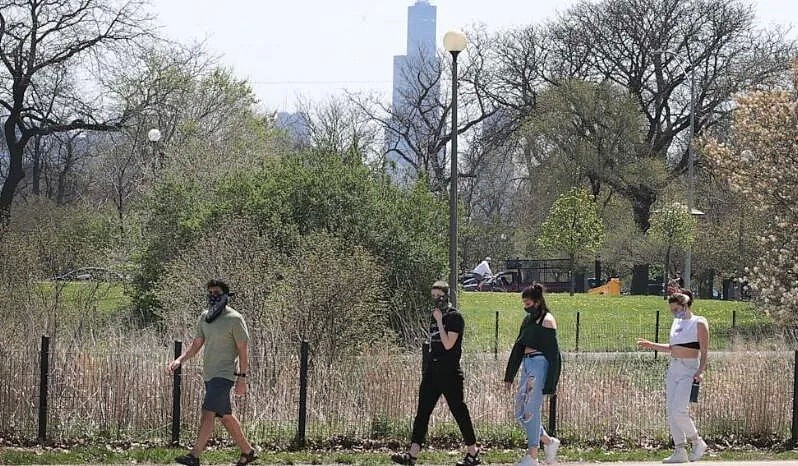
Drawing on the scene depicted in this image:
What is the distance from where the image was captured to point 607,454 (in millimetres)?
11305

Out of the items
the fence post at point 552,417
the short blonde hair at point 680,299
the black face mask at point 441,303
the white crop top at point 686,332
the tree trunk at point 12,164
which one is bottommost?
the fence post at point 552,417

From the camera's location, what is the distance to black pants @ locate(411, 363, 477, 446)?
10.0 metres

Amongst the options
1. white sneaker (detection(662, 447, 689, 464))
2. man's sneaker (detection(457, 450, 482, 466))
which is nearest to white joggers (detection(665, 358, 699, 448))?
white sneaker (detection(662, 447, 689, 464))

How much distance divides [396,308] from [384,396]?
9280mm

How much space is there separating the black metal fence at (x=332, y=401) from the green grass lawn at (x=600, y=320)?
678 centimetres

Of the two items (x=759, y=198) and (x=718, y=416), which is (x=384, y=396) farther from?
(x=759, y=198)

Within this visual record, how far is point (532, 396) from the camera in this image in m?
9.84

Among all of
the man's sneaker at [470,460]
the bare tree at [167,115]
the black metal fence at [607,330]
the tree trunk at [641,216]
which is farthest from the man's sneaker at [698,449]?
the tree trunk at [641,216]

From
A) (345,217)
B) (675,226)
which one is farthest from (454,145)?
(675,226)

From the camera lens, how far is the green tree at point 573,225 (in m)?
40.6

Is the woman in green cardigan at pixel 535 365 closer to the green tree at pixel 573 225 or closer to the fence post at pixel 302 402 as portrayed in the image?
the fence post at pixel 302 402

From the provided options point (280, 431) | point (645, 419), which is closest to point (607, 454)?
point (645, 419)

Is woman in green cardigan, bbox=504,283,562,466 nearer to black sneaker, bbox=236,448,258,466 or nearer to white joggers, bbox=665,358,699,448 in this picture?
white joggers, bbox=665,358,699,448

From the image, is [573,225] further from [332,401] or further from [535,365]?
[535,365]
